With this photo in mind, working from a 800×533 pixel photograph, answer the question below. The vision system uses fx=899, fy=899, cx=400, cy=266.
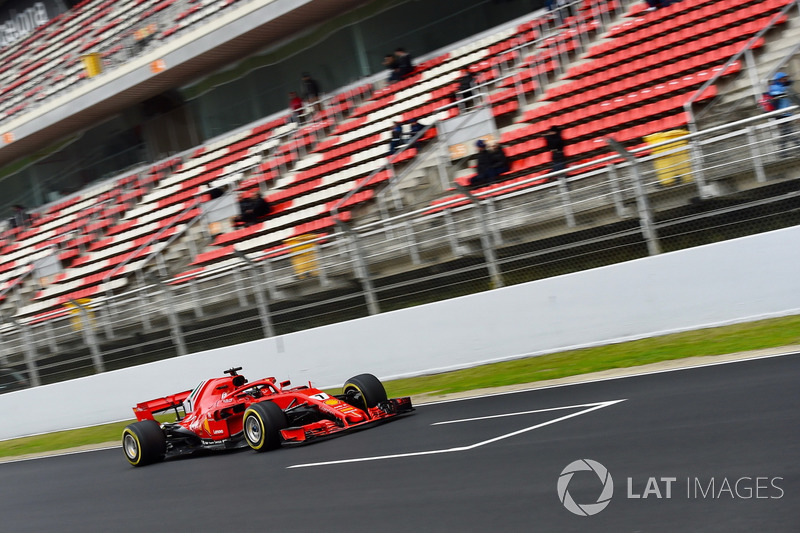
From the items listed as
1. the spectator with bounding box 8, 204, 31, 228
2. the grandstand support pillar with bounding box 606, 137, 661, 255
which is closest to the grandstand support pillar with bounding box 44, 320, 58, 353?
the grandstand support pillar with bounding box 606, 137, 661, 255

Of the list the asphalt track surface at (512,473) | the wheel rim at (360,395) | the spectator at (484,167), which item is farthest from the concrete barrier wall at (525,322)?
the wheel rim at (360,395)

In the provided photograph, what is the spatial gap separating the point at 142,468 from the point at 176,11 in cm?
1746

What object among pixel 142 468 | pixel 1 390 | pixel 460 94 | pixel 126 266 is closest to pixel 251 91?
pixel 126 266

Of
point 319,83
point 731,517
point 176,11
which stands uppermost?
point 176,11

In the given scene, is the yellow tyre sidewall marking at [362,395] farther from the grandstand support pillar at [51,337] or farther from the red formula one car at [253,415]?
the grandstand support pillar at [51,337]

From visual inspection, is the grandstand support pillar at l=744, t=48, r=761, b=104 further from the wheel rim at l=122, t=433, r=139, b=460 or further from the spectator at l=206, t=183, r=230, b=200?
the spectator at l=206, t=183, r=230, b=200

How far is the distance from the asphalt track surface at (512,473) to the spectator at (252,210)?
31.2 feet

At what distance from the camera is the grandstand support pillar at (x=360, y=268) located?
547 inches

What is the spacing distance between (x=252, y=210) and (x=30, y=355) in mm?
5441

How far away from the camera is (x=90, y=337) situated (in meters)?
17.3

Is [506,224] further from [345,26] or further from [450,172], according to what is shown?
[345,26]

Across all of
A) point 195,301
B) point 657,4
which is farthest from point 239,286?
point 657,4

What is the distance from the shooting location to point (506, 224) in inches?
499

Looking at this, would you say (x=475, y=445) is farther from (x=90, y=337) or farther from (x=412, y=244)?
(x=90, y=337)
